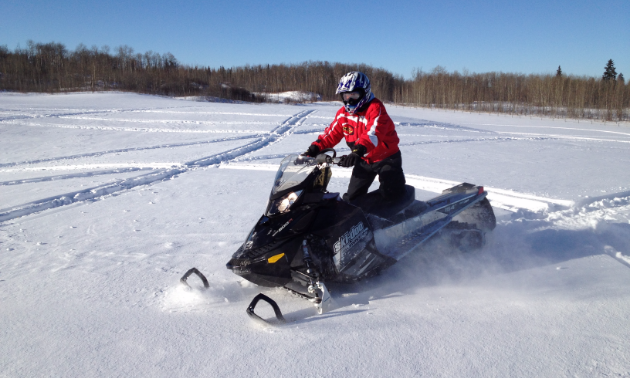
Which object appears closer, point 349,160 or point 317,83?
point 349,160

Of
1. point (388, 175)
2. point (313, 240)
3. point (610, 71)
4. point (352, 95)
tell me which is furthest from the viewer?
point (610, 71)

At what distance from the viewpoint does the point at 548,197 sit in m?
5.43

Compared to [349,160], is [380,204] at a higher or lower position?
lower

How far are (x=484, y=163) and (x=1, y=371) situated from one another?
8.86 meters

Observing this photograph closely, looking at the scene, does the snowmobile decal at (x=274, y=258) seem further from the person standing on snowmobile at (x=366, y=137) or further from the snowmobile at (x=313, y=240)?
the person standing on snowmobile at (x=366, y=137)

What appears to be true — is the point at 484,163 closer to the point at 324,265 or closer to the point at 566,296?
the point at 566,296

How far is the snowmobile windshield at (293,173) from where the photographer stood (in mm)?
2730

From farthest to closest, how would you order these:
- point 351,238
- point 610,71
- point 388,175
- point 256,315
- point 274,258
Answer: point 610,71, point 388,175, point 351,238, point 274,258, point 256,315

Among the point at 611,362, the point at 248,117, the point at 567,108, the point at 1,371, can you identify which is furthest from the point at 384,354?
the point at 567,108

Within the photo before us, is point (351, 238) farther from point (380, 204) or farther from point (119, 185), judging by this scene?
point (119, 185)

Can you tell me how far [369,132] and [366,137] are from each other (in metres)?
0.08

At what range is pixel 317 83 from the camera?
223 ft

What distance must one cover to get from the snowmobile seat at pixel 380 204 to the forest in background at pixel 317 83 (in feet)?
105

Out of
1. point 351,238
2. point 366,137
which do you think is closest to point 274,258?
point 351,238
